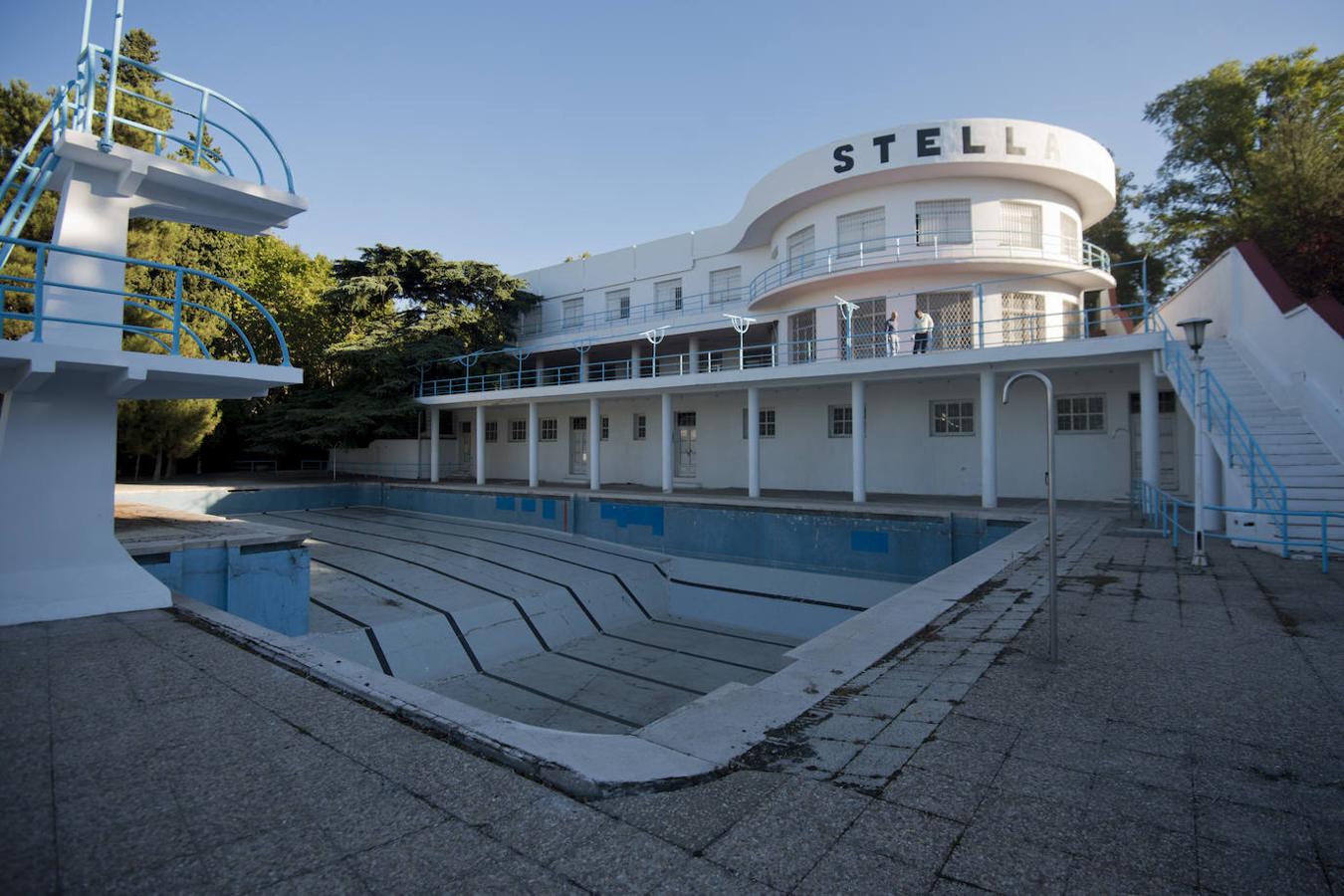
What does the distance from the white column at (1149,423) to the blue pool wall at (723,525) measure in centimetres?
288

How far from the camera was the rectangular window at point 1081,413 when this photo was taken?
16.6 m

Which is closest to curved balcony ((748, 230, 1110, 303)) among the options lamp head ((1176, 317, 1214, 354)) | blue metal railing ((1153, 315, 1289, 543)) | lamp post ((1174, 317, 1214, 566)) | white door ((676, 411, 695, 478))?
blue metal railing ((1153, 315, 1289, 543))

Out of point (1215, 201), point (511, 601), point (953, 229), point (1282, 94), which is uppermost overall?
point (1282, 94)

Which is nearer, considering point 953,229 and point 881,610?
point 881,610

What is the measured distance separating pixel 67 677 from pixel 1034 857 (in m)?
5.90

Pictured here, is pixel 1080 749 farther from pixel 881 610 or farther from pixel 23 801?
pixel 23 801

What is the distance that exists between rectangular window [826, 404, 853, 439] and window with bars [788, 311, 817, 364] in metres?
1.68

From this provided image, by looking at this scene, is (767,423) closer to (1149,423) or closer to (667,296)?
(667,296)

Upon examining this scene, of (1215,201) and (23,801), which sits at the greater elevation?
(1215,201)

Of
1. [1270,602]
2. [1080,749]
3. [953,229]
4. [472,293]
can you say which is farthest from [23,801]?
[472,293]

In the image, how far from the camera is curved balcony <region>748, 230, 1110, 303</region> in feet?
59.3

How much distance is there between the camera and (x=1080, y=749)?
11.2 feet

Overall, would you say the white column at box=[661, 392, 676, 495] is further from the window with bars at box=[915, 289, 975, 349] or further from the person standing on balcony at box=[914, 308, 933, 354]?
the window with bars at box=[915, 289, 975, 349]

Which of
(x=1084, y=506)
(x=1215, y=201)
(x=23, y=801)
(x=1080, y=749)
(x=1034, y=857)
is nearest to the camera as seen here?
(x=1034, y=857)
